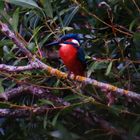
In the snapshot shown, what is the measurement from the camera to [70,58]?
2.22 m

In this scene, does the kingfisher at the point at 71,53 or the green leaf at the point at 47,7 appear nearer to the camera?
the green leaf at the point at 47,7

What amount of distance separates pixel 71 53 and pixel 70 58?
3 centimetres

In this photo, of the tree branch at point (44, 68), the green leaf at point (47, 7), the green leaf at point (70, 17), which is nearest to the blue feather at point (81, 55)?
the green leaf at point (70, 17)

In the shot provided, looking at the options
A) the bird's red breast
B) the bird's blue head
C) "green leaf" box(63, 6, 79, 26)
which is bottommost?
the bird's red breast

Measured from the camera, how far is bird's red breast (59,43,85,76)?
2154 mm

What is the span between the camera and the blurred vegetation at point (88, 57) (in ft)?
5.88

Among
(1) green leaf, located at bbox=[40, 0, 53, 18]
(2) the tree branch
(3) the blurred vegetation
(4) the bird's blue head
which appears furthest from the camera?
(4) the bird's blue head

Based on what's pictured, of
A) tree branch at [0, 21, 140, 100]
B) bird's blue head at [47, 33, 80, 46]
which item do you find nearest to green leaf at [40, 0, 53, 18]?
bird's blue head at [47, 33, 80, 46]

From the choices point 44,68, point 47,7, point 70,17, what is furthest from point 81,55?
point 44,68

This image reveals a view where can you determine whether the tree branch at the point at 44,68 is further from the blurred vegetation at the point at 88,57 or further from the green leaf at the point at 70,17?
the green leaf at the point at 70,17

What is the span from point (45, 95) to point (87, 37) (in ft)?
1.35

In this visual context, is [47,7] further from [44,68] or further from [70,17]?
[44,68]

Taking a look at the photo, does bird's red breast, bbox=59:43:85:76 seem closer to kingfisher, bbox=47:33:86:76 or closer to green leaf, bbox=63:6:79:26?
kingfisher, bbox=47:33:86:76

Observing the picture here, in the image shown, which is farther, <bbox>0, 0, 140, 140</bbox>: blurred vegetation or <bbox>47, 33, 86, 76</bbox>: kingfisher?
<bbox>47, 33, 86, 76</bbox>: kingfisher
